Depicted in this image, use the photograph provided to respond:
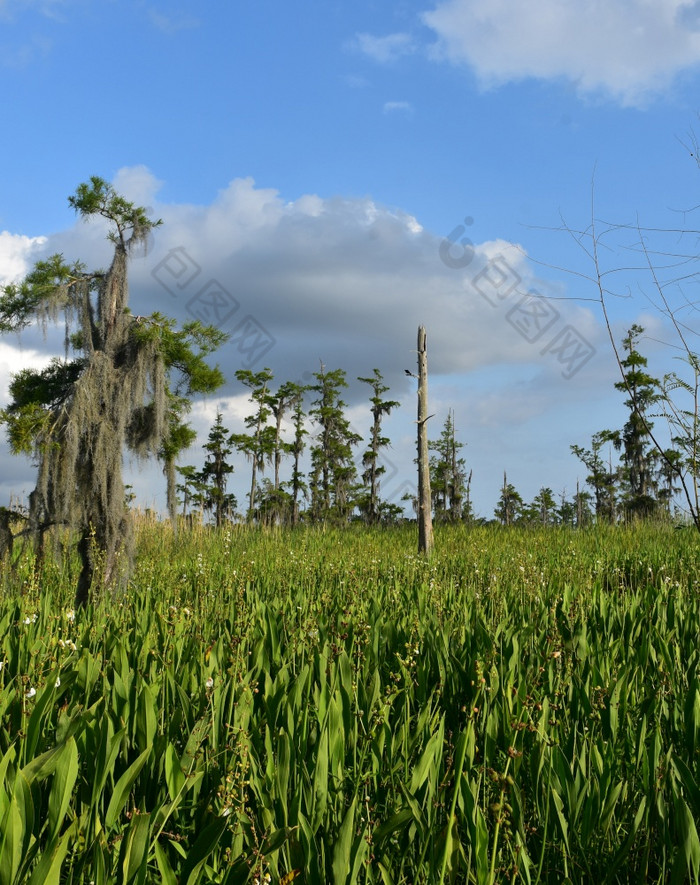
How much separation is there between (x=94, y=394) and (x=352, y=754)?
498cm

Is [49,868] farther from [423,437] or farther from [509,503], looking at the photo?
[509,503]

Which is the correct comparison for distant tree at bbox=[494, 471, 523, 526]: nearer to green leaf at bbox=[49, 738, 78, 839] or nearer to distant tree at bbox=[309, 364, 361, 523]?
distant tree at bbox=[309, 364, 361, 523]

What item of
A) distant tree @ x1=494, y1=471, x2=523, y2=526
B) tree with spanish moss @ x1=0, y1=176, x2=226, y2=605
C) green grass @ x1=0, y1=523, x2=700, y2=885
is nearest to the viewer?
green grass @ x1=0, y1=523, x2=700, y2=885

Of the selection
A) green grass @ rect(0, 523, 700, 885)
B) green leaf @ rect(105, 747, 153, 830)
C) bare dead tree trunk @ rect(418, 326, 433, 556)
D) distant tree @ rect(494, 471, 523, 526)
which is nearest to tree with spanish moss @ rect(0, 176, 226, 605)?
green grass @ rect(0, 523, 700, 885)

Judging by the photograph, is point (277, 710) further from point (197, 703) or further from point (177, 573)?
point (177, 573)

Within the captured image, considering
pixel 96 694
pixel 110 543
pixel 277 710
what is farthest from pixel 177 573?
pixel 277 710

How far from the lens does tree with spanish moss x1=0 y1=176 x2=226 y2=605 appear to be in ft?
22.1

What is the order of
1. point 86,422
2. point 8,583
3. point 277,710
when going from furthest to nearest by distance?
point 8,583 < point 86,422 < point 277,710

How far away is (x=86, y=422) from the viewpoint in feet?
22.3

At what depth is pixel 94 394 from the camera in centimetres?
682

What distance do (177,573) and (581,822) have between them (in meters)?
7.45

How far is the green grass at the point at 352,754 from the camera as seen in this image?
6.64ft

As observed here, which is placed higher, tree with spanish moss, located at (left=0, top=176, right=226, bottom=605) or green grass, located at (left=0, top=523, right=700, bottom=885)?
tree with spanish moss, located at (left=0, top=176, right=226, bottom=605)

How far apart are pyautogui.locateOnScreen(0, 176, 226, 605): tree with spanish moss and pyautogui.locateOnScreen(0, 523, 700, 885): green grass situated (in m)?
1.40
